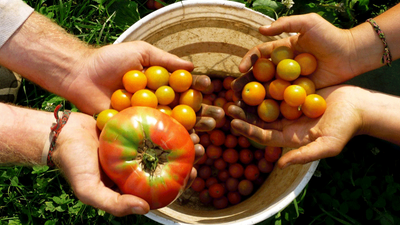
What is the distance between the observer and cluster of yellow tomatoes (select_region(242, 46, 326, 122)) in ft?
9.78

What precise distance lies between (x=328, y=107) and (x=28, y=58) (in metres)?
3.04

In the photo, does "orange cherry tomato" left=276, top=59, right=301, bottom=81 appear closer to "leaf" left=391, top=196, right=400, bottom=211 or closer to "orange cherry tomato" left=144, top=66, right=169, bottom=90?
"orange cherry tomato" left=144, top=66, right=169, bottom=90

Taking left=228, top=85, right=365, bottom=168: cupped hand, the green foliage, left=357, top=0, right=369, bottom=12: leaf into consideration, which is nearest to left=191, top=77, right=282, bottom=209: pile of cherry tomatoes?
left=228, top=85, right=365, bottom=168: cupped hand

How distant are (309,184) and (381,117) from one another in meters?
1.26

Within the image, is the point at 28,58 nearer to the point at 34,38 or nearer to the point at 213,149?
the point at 34,38

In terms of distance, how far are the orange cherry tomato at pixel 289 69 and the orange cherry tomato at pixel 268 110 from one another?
32cm

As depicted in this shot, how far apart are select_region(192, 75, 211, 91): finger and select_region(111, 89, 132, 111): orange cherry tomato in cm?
66

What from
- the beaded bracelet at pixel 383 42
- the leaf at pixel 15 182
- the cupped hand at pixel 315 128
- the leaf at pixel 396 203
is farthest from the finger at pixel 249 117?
the leaf at pixel 15 182

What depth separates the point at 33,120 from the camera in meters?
3.00

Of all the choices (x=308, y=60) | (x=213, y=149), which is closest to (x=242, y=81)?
(x=308, y=60)

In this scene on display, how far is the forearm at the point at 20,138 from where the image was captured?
113 inches

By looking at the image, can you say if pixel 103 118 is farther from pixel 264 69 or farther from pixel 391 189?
pixel 391 189

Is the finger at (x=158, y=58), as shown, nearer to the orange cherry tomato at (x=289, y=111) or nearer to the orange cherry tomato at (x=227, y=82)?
the orange cherry tomato at (x=227, y=82)

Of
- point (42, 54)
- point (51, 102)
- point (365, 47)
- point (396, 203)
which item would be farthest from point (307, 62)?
point (51, 102)
